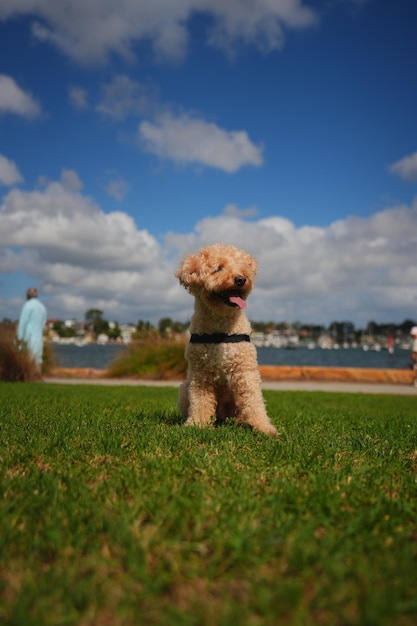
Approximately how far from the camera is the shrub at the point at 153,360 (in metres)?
16.8

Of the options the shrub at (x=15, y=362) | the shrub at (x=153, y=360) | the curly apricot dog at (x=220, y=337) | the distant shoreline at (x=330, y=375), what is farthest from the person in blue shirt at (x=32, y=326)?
the curly apricot dog at (x=220, y=337)

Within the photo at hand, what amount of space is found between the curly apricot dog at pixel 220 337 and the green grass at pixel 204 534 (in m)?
0.95

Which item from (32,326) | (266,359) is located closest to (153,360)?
(32,326)

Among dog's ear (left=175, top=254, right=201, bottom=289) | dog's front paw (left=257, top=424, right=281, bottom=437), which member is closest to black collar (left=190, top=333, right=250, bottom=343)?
dog's ear (left=175, top=254, right=201, bottom=289)

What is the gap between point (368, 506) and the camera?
2.61 m

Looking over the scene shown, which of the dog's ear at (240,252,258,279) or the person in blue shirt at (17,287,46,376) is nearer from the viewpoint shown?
the dog's ear at (240,252,258,279)

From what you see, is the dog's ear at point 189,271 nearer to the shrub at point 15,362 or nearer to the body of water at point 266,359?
the shrub at point 15,362

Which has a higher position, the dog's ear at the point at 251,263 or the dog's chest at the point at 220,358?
the dog's ear at the point at 251,263

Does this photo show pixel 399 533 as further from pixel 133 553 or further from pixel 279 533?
pixel 133 553

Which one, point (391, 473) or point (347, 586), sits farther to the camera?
point (391, 473)

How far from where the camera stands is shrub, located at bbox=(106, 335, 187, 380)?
55.1 ft

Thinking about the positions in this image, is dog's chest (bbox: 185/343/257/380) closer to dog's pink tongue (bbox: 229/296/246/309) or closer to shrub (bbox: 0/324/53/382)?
dog's pink tongue (bbox: 229/296/246/309)

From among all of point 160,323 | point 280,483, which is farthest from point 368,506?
point 160,323

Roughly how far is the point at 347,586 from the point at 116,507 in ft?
3.92
